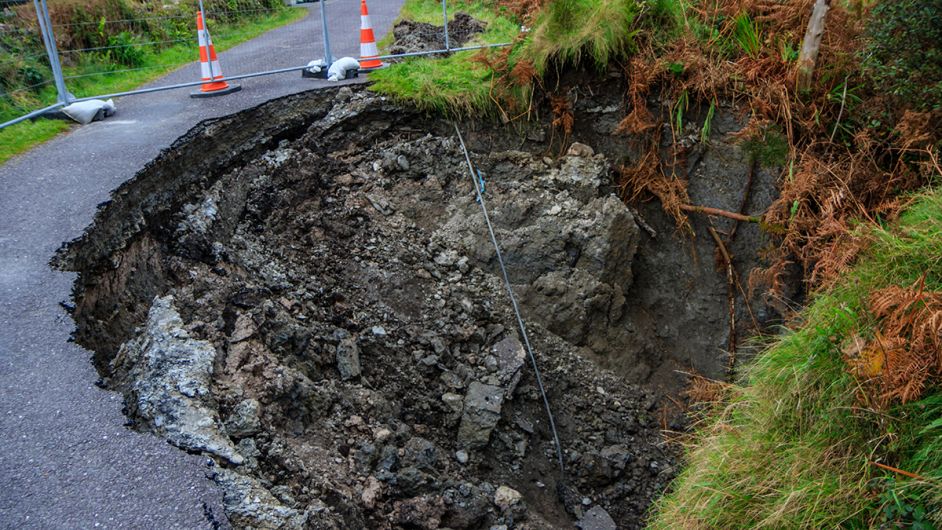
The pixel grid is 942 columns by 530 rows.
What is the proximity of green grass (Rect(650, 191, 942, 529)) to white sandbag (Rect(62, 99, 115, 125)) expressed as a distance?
6378 millimetres

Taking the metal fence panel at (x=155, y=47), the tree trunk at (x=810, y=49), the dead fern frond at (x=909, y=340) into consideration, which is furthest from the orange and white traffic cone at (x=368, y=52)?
the dead fern frond at (x=909, y=340)

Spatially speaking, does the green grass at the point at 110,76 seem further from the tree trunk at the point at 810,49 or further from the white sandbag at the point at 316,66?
the tree trunk at the point at 810,49

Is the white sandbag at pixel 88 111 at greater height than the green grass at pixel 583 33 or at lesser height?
lesser

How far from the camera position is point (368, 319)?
18.0 feet

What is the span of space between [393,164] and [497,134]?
1.06 metres

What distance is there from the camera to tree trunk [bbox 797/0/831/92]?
225 inches

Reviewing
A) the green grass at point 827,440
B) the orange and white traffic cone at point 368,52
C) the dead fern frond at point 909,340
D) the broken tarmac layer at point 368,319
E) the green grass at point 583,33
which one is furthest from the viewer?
the orange and white traffic cone at point 368,52

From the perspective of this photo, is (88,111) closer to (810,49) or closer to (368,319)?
(368,319)

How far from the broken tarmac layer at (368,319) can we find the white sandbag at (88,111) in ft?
5.14

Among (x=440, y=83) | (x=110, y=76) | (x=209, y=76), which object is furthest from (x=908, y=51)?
(x=110, y=76)

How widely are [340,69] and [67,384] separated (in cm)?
461

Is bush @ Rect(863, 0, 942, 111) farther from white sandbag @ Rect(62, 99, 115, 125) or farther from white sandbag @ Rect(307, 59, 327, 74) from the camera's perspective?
white sandbag @ Rect(62, 99, 115, 125)

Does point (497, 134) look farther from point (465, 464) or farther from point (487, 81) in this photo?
point (465, 464)

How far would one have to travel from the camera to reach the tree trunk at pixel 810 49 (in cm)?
571
